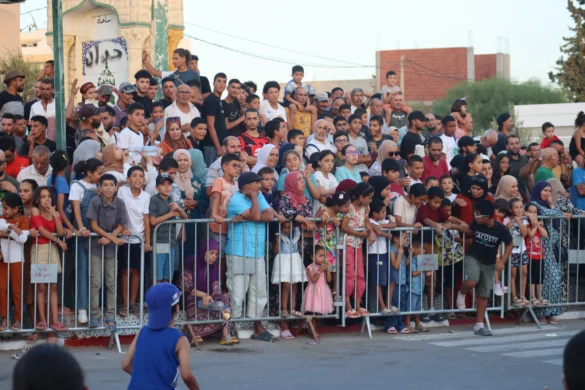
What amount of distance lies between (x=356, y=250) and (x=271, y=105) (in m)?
4.38

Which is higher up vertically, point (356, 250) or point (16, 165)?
point (16, 165)

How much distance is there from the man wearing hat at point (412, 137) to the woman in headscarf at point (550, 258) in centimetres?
208

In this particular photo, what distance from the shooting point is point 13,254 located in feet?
36.1

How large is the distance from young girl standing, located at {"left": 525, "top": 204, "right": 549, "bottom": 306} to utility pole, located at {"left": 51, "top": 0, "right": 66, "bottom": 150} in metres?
6.34

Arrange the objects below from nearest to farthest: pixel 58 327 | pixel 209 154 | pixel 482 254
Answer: pixel 58 327 < pixel 482 254 < pixel 209 154

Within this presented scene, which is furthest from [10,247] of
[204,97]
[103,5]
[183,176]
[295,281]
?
[103,5]

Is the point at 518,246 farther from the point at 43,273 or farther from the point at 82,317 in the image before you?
the point at 43,273

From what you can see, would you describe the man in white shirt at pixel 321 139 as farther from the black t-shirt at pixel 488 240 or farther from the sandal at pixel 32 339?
the sandal at pixel 32 339

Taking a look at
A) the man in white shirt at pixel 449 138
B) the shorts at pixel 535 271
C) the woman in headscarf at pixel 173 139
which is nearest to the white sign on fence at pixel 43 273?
the woman in headscarf at pixel 173 139

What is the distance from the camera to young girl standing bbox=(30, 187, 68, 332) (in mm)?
11016

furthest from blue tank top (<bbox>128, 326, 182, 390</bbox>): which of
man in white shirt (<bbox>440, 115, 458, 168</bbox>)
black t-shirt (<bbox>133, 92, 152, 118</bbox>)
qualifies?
man in white shirt (<bbox>440, 115, 458, 168</bbox>)

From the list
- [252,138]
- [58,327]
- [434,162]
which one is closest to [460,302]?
[434,162]

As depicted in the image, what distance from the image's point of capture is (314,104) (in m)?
17.2

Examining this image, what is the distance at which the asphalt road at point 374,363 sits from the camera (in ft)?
31.2
